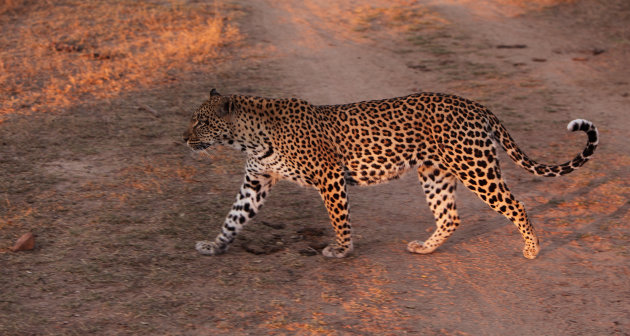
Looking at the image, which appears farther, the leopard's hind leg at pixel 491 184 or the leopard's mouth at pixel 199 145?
the leopard's mouth at pixel 199 145

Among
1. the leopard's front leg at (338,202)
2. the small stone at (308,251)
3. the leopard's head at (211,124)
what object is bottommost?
the small stone at (308,251)

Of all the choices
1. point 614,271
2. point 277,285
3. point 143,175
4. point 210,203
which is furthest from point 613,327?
point 143,175

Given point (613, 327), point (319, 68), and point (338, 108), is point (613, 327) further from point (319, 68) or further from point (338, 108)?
point (319, 68)

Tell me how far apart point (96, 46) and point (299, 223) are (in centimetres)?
770

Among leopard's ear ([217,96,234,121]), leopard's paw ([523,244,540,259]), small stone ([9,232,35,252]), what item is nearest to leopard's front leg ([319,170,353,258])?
leopard's ear ([217,96,234,121])

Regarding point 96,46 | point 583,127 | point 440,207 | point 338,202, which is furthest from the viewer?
point 96,46

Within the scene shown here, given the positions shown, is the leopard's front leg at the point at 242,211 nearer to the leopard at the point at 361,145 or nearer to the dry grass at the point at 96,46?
the leopard at the point at 361,145

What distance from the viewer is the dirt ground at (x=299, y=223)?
6105 mm

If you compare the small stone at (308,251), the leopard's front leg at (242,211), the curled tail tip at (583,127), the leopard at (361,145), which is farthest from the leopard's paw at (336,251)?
the curled tail tip at (583,127)

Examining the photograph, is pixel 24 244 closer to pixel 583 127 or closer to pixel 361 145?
pixel 361 145

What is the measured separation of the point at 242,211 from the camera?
7.27 meters

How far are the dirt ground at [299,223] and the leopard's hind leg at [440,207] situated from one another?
12 cm

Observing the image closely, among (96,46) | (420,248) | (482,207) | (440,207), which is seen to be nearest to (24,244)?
(420,248)

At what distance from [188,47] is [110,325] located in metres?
8.85
